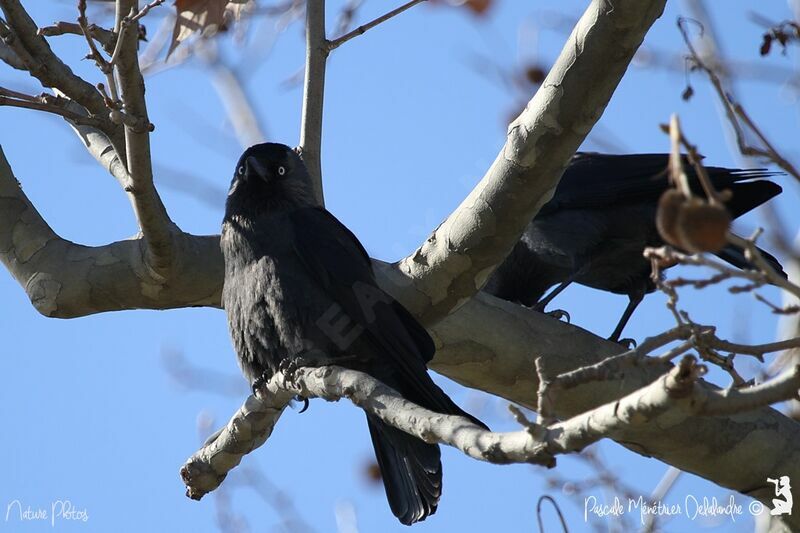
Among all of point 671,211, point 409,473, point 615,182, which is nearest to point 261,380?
point 409,473

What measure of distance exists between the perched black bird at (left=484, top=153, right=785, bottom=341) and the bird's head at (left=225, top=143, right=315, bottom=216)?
1.82 metres

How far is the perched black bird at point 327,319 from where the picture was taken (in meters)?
4.50

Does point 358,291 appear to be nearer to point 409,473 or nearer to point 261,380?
point 261,380

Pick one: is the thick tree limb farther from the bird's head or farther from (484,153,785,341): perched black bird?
(484,153,785,341): perched black bird

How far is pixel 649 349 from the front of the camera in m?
2.34

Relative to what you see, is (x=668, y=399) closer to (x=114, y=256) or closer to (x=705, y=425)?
(x=705, y=425)

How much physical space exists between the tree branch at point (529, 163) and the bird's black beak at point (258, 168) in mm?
999

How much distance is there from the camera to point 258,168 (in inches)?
207

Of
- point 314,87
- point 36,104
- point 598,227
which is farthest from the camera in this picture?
point 598,227

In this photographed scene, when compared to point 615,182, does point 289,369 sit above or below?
below

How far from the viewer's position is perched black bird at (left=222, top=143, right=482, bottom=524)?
450 centimetres

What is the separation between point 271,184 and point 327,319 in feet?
3.07

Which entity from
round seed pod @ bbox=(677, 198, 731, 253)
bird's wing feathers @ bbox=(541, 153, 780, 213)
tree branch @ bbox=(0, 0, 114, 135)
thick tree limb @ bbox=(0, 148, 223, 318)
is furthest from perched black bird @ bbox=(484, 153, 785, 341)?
round seed pod @ bbox=(677, 198, 731, 253)

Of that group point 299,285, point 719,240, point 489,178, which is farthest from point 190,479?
point 719,240
